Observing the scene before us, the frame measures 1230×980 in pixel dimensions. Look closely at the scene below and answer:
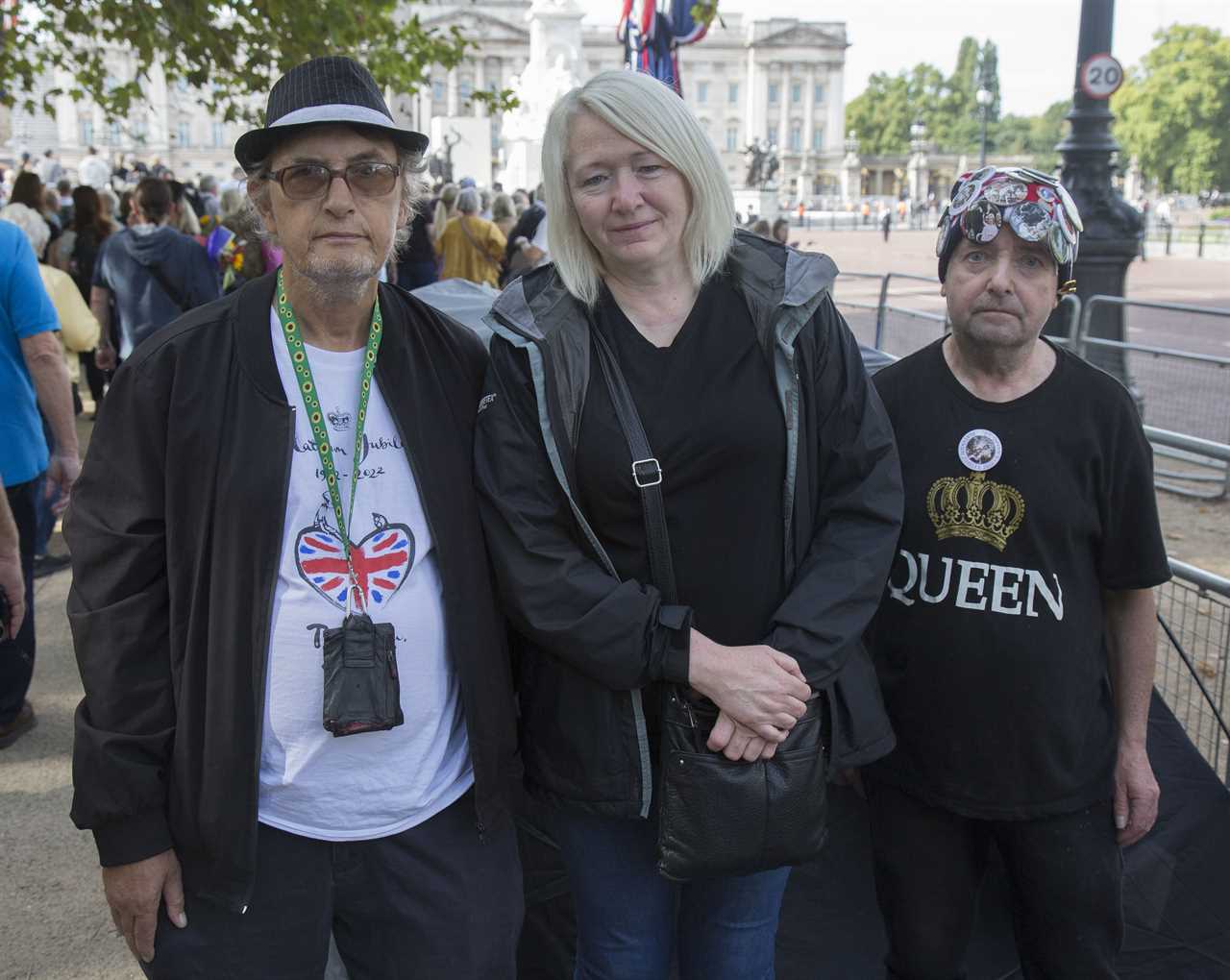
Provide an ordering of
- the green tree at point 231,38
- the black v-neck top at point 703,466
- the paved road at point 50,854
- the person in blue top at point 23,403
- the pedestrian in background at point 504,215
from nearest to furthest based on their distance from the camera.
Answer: the black v-neck top at point 703,466 → the paved road at point 50,854 → the person in blue top at point 23,403 → the green tree at point 231,38 → the pedestrian in background at point 504,215

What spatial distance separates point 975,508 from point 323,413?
123 centimetres

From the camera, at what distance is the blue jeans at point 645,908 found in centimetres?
214

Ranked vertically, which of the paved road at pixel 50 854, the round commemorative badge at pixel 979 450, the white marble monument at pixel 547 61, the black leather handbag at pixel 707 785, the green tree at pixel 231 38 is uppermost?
the white marble monument at pixel 547 61

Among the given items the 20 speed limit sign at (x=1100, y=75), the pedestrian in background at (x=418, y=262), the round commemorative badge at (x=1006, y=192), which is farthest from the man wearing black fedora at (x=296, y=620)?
the pedestrian in background at (x=418, y=262)

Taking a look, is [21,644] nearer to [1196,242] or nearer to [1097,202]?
[1097,202]

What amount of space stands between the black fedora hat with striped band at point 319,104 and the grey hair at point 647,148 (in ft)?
0.93

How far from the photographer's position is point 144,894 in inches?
75.4

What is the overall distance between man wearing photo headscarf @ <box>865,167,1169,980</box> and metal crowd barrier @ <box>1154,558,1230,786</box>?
430 mm

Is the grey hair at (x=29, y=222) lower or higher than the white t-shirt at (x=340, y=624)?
higher

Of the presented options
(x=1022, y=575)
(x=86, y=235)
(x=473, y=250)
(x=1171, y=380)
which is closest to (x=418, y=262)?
(x=473, y=250)

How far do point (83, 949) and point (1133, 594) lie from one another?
112 inches

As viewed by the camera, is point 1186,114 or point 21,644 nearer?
point 21,644

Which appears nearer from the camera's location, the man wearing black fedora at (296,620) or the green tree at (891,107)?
the man wearing black fedora at (296,620)

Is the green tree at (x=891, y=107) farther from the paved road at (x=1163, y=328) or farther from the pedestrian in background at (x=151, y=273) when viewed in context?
the pedestrian in background at (x=151, y=273)
